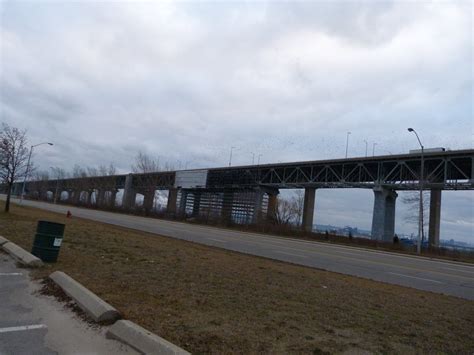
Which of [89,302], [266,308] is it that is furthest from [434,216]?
[89,302]

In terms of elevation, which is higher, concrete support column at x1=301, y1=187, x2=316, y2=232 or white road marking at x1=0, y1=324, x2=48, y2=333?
concrete support column at x1=301, y1=187, x2=316, y2=232

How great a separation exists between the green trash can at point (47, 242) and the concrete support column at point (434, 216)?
137 ft

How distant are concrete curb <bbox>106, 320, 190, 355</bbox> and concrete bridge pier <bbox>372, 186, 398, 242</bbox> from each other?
4359 cm

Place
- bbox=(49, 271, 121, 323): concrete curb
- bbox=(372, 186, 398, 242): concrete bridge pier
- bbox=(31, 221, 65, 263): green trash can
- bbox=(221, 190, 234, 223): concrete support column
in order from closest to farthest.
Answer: bbox=(49, 271, 121, 323): concrete curb → bbox=(31, 221, 65, 263): green trash can → bbox=(372, 186, 398, 242): concrete bridge pier → bbox=(221, 190, 234, 223): concrete support column

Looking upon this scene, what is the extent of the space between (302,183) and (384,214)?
13.6 metres

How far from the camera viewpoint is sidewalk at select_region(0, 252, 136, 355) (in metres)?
4.56

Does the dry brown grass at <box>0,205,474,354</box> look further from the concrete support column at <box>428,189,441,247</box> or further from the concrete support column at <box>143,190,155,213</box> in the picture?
the concrete support column at <box>143,190,155,213</box>

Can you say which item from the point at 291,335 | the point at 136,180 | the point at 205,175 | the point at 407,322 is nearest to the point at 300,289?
the point at 407,322

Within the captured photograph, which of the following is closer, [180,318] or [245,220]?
[180,318]

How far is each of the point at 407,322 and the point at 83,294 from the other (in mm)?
5202

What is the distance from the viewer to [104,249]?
12562 mm

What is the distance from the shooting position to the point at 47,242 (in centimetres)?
935

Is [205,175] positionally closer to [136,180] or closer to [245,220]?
[245,220]

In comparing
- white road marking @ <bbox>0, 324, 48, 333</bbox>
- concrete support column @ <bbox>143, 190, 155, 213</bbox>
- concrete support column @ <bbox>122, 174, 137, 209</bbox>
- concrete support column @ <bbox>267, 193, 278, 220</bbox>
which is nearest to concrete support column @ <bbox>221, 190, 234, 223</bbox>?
concrete support column @ <bbox>267, 193, 278, 220</bbox>
